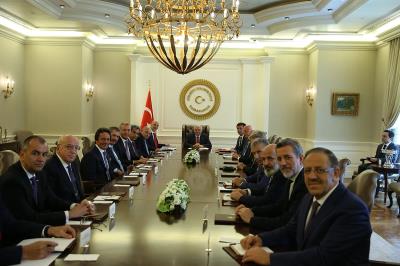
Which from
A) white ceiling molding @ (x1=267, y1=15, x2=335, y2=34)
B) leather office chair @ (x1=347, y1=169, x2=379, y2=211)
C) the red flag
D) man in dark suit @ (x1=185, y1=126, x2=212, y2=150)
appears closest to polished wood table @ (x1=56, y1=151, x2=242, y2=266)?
leather office chair @ (x1=347, y1=169, x2=379, y2=211)

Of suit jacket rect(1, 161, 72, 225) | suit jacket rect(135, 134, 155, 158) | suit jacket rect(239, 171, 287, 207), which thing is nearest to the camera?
suit jacket rect(1, 161, 72, 225)

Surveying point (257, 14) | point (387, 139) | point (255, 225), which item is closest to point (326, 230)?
point (255, 225)

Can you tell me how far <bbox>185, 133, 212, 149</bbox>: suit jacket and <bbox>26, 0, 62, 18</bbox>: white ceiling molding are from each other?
3.80m

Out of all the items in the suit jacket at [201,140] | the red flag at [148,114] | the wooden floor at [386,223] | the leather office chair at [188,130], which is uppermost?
the red flag at [148,114]

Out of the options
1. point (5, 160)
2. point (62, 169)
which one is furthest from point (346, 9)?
point (5, 160)

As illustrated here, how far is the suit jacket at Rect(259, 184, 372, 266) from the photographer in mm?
1885

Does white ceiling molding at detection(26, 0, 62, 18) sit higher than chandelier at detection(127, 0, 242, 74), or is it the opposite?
white ceiling molding at detection(26, 0, 62, 18)

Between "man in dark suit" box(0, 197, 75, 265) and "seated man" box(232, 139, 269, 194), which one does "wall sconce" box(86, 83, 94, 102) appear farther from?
"man in dark suit" box(0, 197, 75, 265)

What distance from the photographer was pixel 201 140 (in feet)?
31.9

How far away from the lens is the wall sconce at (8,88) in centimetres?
843

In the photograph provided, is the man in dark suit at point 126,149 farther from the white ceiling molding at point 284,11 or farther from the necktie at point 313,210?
the necktie at point 313,210

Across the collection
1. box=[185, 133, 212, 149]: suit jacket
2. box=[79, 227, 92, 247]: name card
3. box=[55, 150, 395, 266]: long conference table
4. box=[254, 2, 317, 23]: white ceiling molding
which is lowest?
box=[55, 150, 395, 266]: long conference table

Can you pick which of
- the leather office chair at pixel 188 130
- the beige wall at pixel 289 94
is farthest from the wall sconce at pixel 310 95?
the leather office chair at pixel 188 130

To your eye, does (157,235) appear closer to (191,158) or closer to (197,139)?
(191,158)
